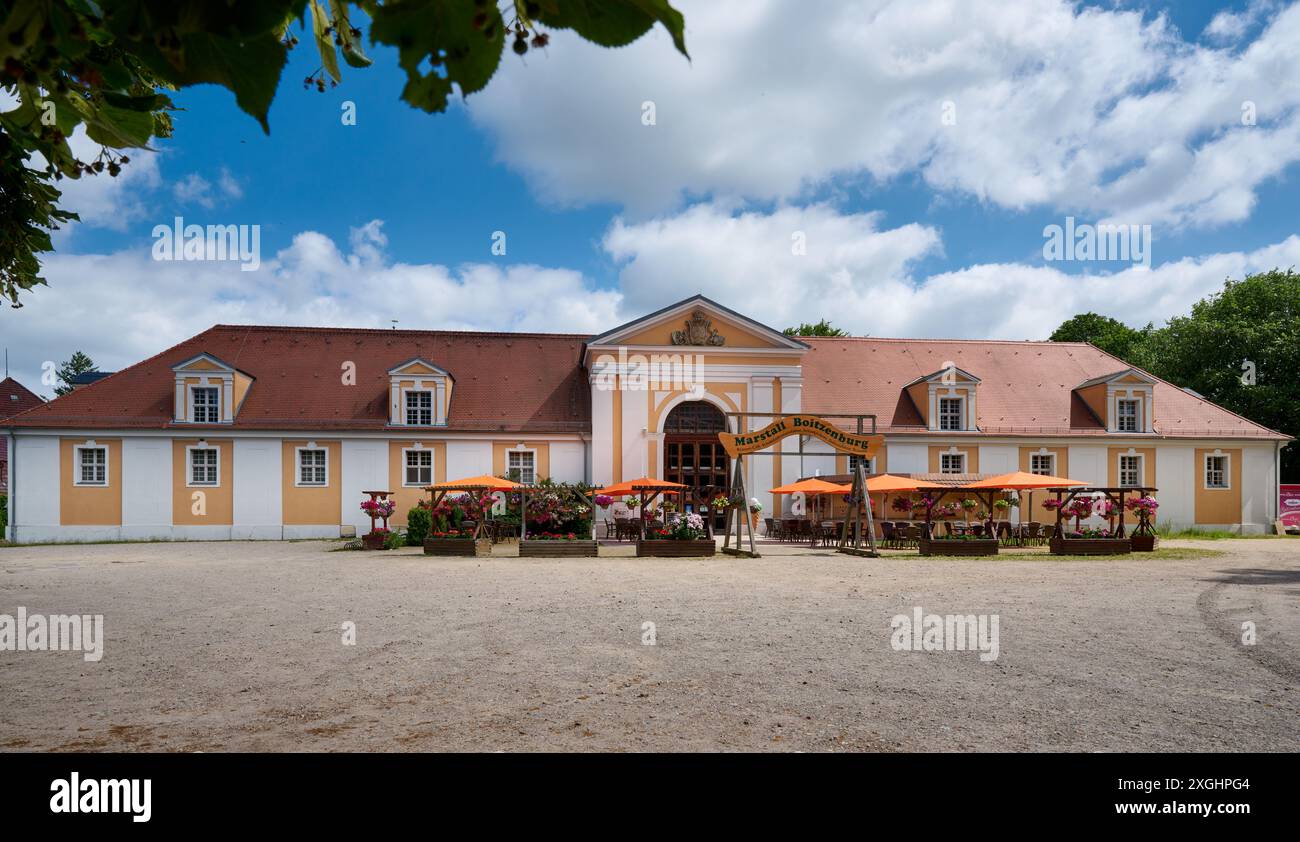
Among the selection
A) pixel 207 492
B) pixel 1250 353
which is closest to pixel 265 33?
pixel 207 492

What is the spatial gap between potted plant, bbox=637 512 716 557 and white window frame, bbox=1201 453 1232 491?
2145 centimetres

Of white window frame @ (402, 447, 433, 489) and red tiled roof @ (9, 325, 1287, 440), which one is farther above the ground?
red tiled roof @ (9, 325, 1287, 440)

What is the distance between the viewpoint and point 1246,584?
14.4m

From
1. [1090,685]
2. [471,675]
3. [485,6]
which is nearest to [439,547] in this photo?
[471,675]

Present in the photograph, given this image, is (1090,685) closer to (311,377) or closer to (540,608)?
(540,608)

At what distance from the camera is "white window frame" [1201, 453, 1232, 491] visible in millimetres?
30880

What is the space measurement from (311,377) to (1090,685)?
28.8 meters

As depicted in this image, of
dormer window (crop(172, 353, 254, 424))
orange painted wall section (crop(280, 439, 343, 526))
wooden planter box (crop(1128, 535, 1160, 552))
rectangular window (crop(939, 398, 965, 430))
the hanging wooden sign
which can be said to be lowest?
wooden planter box (crop(1128, 535, 1160, 552))

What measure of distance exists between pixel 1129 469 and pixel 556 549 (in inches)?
890

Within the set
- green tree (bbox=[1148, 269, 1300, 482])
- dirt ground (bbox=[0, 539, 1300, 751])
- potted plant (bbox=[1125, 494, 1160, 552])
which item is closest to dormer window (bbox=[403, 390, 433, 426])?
dirt ground (bbox=[0, 539, 1300, 751])

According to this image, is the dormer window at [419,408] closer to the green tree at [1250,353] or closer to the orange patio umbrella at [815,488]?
the orange patio umbrella at [815,488]

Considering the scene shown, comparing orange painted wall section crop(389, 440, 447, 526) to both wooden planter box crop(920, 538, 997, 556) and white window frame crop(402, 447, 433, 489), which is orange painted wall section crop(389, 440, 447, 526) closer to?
white window frame crop(402, 447, 433, 489)

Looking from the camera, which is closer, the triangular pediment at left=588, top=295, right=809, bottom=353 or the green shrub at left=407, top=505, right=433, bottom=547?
the green shrub at left=407, top=505, right=433, bottom=547

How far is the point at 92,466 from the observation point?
2748cm
